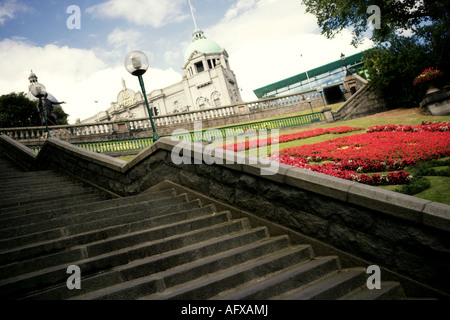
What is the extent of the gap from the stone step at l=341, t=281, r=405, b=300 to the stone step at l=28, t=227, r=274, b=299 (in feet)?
3.89

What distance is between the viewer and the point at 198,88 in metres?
63.9

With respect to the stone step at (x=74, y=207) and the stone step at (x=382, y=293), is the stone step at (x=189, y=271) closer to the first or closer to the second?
the stone step at (x=382, y=293)

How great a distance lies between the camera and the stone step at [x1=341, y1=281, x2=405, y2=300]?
2842 mm

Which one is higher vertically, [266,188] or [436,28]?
[436,28]

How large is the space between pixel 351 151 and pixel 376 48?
49.8 ft

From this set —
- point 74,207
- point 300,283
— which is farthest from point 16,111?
point 300,283

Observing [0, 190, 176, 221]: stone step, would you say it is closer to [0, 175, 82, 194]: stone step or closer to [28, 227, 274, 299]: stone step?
[28, 227, 274, 299]: stone step

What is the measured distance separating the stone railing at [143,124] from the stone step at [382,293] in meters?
18.8

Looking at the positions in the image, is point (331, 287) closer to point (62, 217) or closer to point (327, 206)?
point (327, 206)

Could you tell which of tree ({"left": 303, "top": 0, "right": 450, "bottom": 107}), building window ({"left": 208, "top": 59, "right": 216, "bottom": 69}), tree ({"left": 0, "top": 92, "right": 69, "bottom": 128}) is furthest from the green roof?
tree ({"left": 0, "top": 92, "right": 69, "bottom": 128})

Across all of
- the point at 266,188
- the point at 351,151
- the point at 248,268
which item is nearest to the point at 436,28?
the point at 351,151

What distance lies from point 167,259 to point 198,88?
63792 mm
